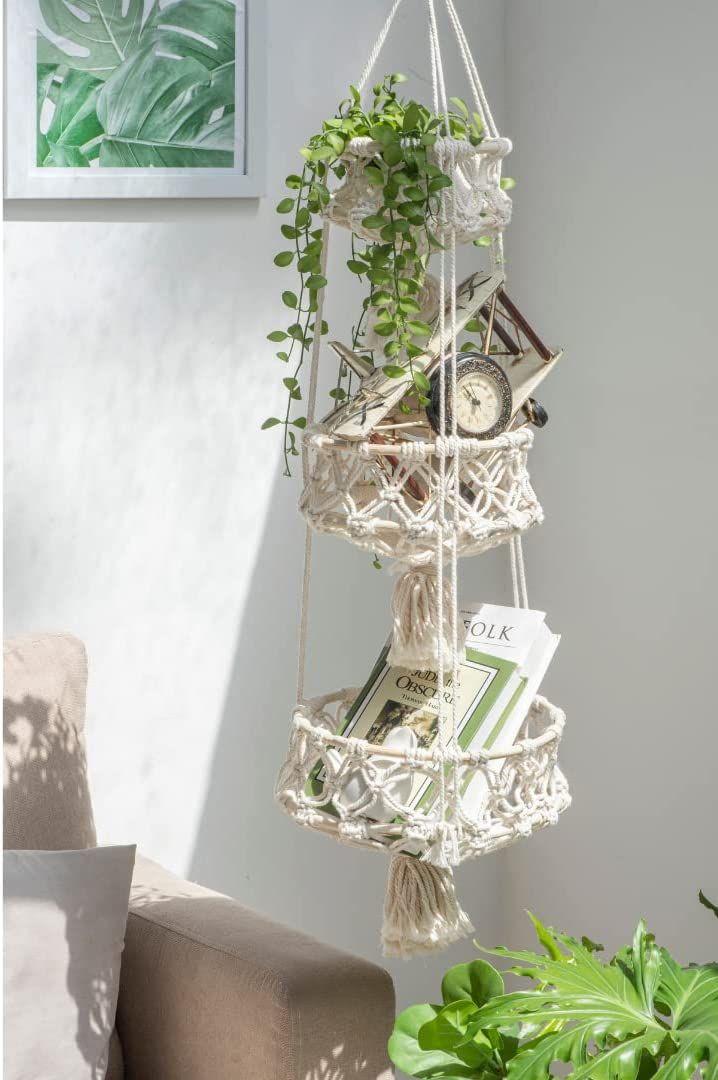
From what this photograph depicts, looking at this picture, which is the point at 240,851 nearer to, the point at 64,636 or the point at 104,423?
the point at 64,636

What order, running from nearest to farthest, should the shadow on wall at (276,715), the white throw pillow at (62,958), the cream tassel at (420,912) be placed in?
the cream tassel at (420,912) → the white throw pillow at (62,958) → the shadow on wall at (276,715)

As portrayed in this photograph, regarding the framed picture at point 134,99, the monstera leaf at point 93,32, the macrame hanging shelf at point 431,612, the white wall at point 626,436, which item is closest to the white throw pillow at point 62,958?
the macrame hanging shelf at point 431,612

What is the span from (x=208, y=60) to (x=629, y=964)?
→ 1.41 meters

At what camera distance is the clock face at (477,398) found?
942mm

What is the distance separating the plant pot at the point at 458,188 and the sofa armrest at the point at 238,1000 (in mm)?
741

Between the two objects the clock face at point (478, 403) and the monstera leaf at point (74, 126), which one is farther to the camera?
the monstera leaf at point (74, 126)

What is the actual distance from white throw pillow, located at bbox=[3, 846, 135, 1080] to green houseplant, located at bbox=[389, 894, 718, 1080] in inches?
15.8

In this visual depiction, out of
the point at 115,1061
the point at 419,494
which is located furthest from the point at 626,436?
the point at 115,1061

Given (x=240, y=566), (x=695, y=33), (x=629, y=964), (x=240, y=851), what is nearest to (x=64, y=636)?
(x=240, y=566)

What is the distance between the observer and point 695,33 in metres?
1.45

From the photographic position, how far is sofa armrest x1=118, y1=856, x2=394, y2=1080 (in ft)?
3.52

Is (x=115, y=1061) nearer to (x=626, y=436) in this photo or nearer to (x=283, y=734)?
(x=283, y=734)

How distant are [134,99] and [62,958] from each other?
124cm

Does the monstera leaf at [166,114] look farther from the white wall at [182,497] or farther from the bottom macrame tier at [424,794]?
the bottom macrame tier at [424,794]
